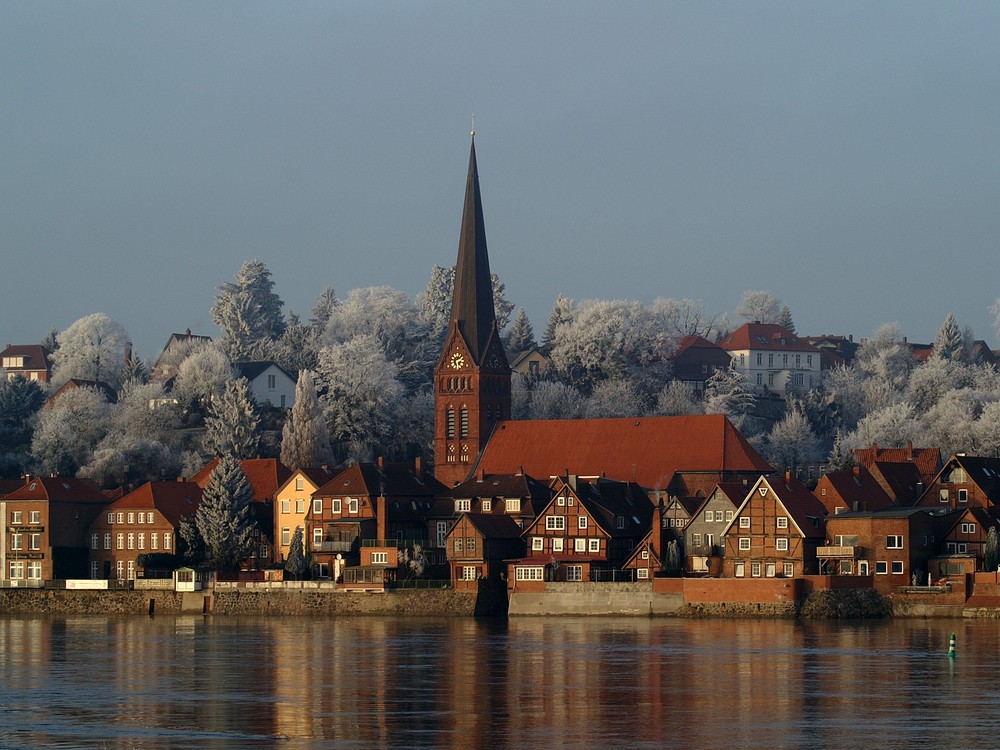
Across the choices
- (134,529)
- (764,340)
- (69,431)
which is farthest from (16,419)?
(764,340)

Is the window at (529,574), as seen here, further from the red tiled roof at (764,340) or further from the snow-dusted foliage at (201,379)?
the red tiled roof at (764,340)

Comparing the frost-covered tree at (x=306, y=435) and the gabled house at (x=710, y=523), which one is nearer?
the gabled house at (x=710, y=523)

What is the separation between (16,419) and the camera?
13700 centimetres

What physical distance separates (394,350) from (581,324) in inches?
529

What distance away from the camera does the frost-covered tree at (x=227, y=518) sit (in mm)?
103438

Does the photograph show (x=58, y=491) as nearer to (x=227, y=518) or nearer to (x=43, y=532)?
(x=43, y=532)

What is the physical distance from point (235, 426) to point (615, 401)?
88.7 ft

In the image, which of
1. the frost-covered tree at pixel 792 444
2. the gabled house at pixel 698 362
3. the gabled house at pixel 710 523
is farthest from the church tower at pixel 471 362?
the gabled house at pixel 698 362

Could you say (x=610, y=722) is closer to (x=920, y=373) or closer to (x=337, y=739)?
(x=337, y=739)

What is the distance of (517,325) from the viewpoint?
566ft

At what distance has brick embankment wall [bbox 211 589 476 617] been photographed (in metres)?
95.2

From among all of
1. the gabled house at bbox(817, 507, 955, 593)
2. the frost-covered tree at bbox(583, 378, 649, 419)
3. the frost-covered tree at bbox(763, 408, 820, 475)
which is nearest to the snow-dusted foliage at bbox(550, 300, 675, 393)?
the frost-covered tree at bbox(583, 378, 649, 419)

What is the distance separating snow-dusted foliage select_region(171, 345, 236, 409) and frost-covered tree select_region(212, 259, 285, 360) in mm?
13094

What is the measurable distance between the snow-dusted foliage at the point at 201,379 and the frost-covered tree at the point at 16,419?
955cm
